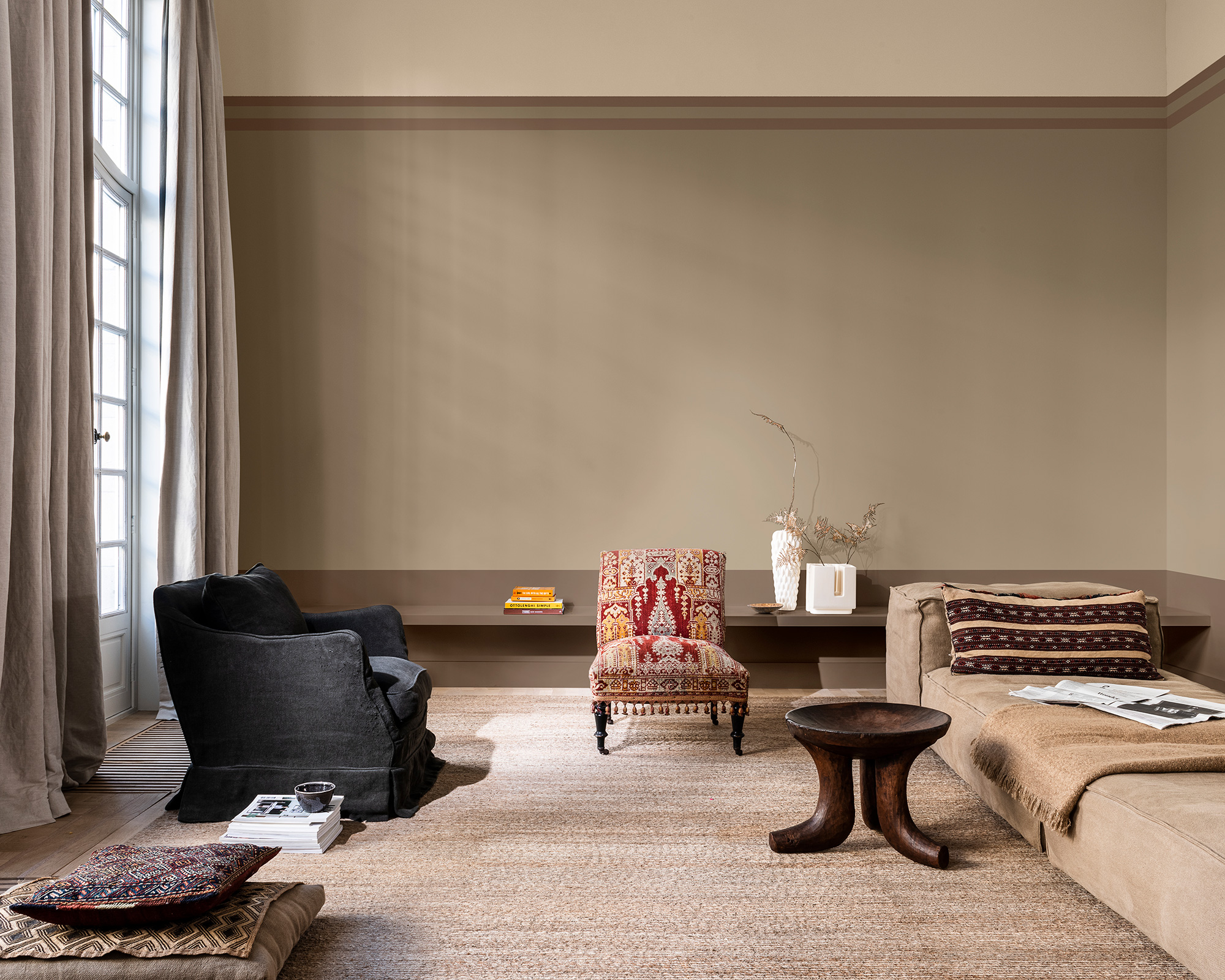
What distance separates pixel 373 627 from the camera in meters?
3.84

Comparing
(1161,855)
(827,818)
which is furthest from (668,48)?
(1161,855)

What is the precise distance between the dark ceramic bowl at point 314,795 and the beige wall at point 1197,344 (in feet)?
15.6

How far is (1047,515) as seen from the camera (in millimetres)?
5266

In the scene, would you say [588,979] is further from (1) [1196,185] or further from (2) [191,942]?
(1) [1196,185]

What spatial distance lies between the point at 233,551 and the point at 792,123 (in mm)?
4195

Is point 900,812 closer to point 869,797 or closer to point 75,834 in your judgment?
point 869,797

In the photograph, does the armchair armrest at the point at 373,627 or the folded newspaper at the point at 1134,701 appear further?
the armchair armrest at the point at 373,627

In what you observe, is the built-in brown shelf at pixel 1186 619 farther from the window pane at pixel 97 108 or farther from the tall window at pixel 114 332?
the window pane at pixel 97 108

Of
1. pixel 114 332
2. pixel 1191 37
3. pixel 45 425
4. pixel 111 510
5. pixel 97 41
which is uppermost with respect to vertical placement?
pixel 1191 37

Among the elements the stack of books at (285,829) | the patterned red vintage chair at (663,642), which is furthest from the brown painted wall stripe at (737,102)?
the stack of books at (285,829)

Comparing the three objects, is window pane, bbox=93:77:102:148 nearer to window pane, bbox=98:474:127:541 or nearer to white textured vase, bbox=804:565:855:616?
window pane, bbox=98:474:127:541

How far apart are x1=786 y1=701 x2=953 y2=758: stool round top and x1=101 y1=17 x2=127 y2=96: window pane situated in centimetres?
452

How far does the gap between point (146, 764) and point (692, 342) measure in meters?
3.64

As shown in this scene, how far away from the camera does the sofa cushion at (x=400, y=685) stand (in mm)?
3115
